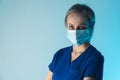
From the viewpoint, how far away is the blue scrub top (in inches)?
44.3

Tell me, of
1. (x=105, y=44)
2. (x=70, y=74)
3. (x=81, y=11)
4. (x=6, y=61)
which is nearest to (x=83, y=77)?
(x=70, y=74)

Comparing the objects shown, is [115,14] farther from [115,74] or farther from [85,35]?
[85,35]

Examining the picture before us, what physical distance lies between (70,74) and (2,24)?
3.20ft

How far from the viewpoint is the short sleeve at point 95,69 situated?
3.66 ft

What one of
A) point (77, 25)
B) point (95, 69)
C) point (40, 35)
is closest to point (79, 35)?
point (77, 25)

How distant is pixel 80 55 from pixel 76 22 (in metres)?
0.17

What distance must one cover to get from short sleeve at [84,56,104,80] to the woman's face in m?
0.17

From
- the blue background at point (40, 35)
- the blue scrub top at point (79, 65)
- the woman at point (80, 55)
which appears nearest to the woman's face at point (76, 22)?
the woman at point (80, 55)

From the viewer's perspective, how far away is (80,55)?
3.99ft

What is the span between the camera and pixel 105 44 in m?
1.75

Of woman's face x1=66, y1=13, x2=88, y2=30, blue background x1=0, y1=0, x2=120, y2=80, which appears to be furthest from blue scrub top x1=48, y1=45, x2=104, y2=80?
blue background x1=0, y1=0, x2=120, y2=80

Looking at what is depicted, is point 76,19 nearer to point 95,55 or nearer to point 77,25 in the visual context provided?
point 77,25

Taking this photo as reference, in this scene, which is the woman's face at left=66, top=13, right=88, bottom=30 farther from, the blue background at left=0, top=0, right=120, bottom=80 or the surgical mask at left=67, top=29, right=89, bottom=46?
the blue background at left=0, top=0, right=120, bottom=80

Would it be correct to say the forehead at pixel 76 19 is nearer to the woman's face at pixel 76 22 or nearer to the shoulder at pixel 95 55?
the woman's face at pixel 76 22
